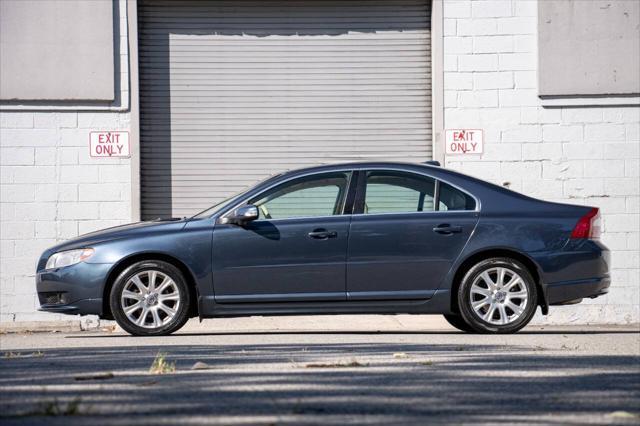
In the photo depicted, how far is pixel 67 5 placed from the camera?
1539 centimetres

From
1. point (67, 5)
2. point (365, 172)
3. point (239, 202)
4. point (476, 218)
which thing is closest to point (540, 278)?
point (476, 218)

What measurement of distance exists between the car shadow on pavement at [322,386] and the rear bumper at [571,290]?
2.36 meters

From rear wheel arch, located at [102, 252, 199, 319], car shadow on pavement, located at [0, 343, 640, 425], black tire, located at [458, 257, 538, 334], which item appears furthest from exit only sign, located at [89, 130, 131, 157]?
car shadow on pavement, located at [0, 343, 640, 425]

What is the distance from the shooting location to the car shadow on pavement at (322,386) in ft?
17.2

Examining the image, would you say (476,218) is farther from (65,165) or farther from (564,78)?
(65,165)

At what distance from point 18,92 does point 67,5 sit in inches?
49.0

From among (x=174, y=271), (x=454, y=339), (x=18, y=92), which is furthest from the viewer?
(x=18, y=92)

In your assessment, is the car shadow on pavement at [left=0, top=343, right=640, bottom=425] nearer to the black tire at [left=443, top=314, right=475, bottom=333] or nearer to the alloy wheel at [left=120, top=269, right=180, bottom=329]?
the alloy wheel at [left=120, top=269, right=180, bottom=329]

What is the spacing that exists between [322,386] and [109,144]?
387 inches

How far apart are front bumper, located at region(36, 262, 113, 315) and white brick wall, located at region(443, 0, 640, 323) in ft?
20.2

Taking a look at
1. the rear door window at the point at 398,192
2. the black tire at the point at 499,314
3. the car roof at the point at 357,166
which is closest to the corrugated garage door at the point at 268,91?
the car roof at the point at 357,166

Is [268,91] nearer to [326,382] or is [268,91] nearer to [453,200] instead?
[453,200]

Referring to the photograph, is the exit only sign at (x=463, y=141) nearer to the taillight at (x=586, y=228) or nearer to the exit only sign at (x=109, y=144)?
the exit only sign at (x=109, y=144)

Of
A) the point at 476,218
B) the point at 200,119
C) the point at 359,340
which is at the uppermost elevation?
the point at 200,119
